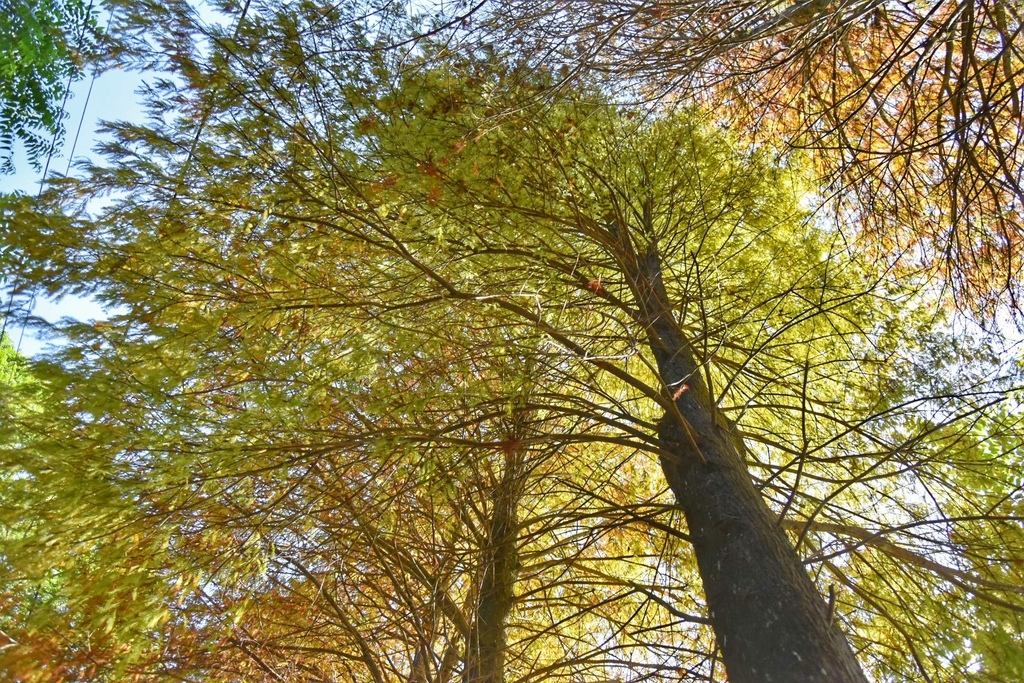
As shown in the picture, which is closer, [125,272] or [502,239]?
[125,272]

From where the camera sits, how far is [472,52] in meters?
3.92

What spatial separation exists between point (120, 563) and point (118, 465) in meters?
0.43

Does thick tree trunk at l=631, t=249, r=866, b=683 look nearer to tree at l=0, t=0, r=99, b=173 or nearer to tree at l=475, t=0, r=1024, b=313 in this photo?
tree at l=475, t=0, r=1024, b=313

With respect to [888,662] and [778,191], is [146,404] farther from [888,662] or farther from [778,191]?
[778,191]

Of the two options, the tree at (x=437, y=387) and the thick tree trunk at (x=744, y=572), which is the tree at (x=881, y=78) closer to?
the tree at (x=437, y=387)

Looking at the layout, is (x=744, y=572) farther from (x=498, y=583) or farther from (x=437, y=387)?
(x=498, y=583)

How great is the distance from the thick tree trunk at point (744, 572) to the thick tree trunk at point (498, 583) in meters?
0.94

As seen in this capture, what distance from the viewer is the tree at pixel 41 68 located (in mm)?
2820

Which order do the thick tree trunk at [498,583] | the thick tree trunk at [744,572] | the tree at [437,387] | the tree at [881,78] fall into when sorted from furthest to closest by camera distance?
the thick tree trunk at [498,583] → the tree at [881,78] → the tree at [437,387] → the thick tree trunk at [744,572]

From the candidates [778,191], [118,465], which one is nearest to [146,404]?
[118,465]

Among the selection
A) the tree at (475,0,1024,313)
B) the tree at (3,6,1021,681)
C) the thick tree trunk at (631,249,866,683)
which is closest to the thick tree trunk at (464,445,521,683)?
the tree at (3,6,1021,681)

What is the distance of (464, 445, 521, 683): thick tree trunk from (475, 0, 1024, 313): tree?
2356 millimetres

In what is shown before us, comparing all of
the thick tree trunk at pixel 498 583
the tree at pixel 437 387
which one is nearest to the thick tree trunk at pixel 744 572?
the tree at pixel 437 387

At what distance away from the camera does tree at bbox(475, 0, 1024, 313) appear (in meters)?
2.92
